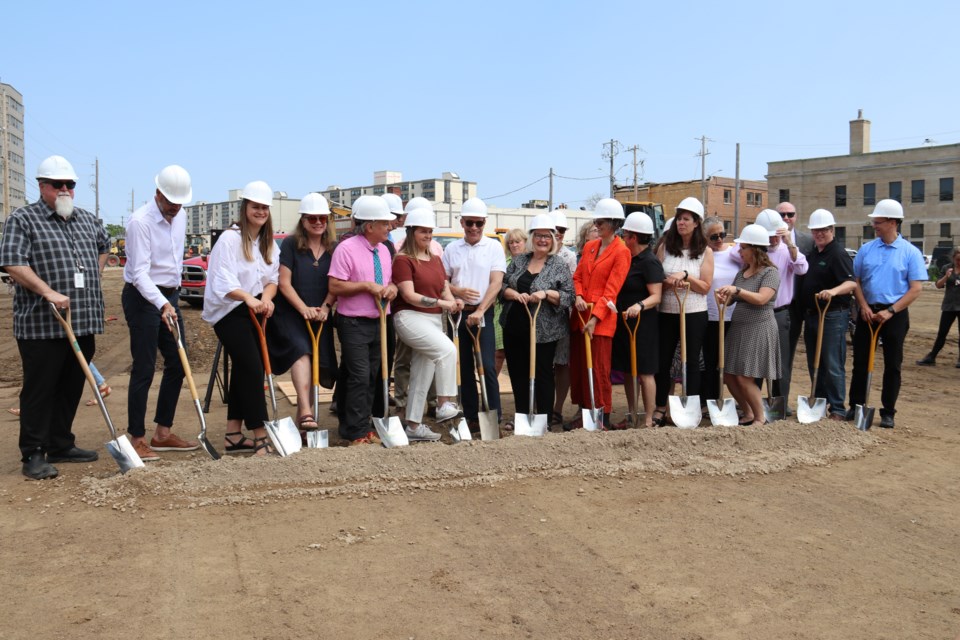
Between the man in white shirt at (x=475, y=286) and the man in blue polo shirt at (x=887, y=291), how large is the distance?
3325mm

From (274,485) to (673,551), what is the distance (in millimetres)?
2568

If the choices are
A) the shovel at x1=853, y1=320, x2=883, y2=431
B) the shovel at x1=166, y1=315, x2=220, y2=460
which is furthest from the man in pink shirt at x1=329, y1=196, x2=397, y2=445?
the shovel at x1=853, y1=320, x2=883, y2=431

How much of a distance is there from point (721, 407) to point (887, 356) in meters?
1.64

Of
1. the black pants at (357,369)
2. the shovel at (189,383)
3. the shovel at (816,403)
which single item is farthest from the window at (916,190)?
the shovel at (189,383)

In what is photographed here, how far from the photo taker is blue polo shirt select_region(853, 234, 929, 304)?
23.5 ft

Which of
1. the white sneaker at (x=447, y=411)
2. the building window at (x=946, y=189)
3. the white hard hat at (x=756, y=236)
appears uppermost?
the building window at (x=946, y=189)

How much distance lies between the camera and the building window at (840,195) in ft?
195

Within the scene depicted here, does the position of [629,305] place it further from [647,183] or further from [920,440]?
[647,183]

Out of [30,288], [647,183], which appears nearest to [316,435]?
[30,288]

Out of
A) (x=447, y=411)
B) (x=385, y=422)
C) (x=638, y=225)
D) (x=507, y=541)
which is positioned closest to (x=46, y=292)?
(x=385, y=422)

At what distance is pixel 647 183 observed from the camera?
220 ft

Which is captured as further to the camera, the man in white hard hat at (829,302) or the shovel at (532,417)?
the man in white hard hat at (829,302)

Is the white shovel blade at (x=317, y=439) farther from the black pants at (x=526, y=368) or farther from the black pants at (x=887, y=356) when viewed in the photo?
the black pants at (x=887, y=356)

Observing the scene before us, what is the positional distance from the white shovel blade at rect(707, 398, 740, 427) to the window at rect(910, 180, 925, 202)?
5793 cm
